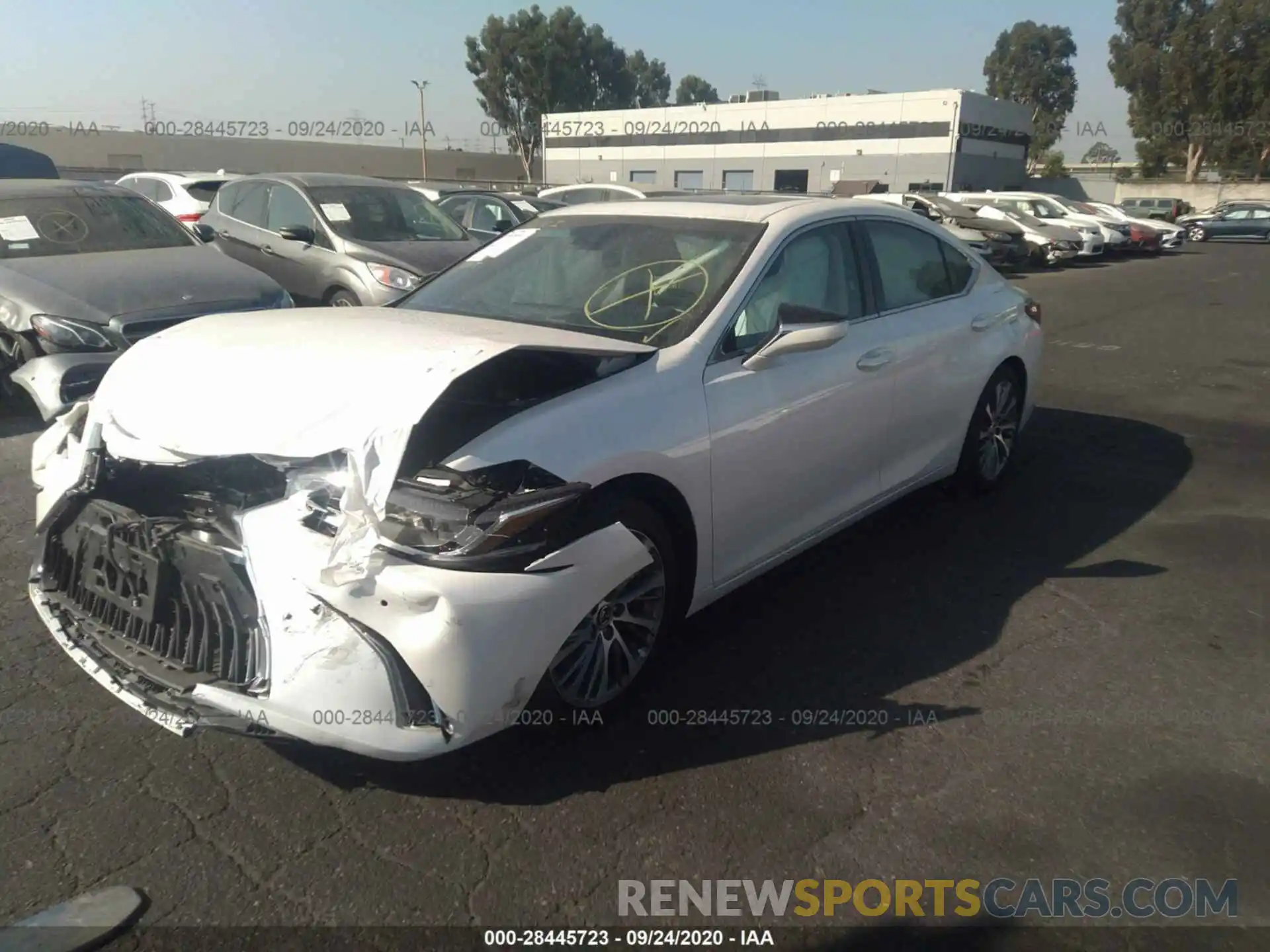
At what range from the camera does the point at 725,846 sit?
2.62m

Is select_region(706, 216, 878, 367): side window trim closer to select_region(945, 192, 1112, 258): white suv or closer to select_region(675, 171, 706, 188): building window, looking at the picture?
select_region(945, 192, 1112, 258): white suv

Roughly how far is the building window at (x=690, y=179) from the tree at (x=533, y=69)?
19056 mm

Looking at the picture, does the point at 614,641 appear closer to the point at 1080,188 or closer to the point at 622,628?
the point at 622,628

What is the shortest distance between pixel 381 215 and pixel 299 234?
941 millimetres

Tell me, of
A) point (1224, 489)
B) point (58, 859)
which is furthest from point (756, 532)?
point (1224, 489)

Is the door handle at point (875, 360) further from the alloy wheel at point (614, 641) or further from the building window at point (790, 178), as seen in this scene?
the building window at point (790, 178)

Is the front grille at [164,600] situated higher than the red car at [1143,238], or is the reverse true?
the front grille at [164,600]

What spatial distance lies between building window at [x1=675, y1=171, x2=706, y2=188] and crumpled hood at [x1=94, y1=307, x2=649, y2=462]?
191 feet

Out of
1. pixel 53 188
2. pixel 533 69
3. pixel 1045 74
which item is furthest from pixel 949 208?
pixel 1045 74

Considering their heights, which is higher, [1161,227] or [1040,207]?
[1040,207]

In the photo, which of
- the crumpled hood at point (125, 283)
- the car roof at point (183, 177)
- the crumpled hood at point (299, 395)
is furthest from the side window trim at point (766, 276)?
the car roof at point (183, 177)

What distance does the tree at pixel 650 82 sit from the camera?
98.8 m

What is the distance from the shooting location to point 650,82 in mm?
100875

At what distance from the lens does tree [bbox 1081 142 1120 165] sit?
9606cm
